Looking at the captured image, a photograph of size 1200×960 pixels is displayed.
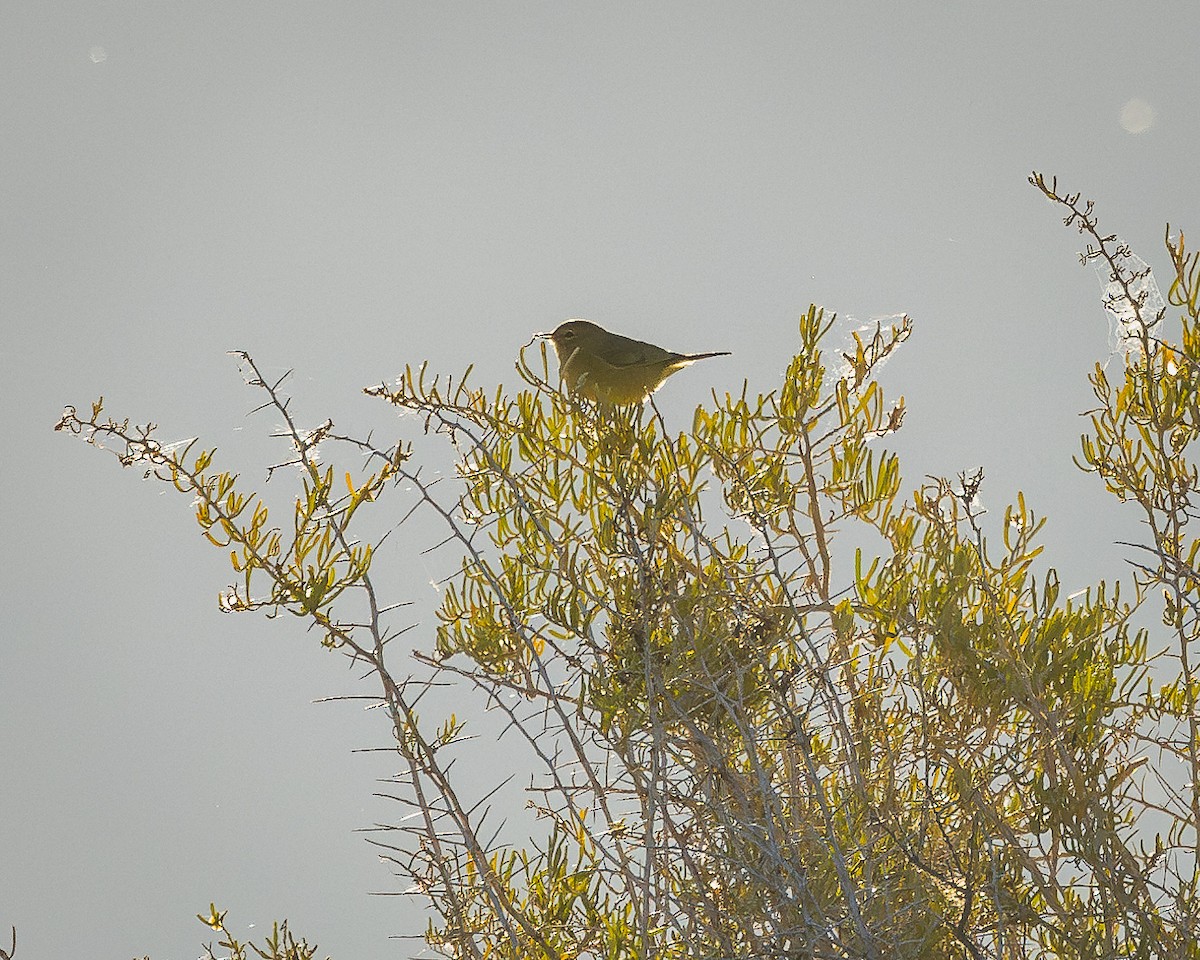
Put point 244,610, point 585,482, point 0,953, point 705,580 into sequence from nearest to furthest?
1. point 0,953
2. point 244,610
3. point 705,580
4. point 585,482

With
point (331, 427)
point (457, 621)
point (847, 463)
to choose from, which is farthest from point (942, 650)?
point (331, 427)

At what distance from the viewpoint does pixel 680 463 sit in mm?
1385

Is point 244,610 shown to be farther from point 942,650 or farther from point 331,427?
point 942,650

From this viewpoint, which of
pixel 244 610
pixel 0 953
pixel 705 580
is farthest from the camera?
pixel 705 580

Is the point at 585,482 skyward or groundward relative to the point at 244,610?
skyward

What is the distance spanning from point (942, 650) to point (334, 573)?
670 mm

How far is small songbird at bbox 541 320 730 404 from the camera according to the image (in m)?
1.55

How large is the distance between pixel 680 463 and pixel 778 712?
0.35m

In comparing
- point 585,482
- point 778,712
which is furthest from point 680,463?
point 778,712

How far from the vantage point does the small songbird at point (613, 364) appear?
5.10 feet

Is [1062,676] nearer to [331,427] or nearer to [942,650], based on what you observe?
[942,650]

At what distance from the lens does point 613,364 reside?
160cm

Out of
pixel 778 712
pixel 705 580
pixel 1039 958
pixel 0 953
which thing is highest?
pixel 705 580

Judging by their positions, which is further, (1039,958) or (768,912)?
(1039,958)
